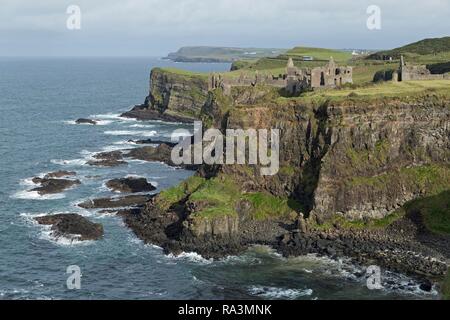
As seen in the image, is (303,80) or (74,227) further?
(303,80)

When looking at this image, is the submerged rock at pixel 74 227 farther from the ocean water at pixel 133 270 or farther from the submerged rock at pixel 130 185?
the submerged rock at pixel 130 185

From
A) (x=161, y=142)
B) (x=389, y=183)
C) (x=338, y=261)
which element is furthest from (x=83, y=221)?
(x=161, y=142)

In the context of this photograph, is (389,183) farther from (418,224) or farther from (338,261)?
(338,261)

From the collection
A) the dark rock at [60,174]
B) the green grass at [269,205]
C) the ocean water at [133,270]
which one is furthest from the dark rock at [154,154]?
the green grass at [269,205]

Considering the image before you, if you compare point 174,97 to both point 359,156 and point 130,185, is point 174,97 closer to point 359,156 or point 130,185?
point 130,185

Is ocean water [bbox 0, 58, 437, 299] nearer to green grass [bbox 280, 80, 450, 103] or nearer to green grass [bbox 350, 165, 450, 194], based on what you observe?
green grass [bbox 350, 165, 450, 194]

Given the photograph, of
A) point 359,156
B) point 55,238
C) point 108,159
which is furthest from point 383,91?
point 108,159
